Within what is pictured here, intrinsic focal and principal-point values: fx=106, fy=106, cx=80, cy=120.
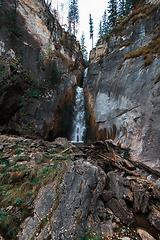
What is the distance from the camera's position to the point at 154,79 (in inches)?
325

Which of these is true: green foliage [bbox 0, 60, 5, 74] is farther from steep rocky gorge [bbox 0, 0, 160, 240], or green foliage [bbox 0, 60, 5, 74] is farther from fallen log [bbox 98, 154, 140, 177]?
fallen log [bbox 98, 154, 140, 177]

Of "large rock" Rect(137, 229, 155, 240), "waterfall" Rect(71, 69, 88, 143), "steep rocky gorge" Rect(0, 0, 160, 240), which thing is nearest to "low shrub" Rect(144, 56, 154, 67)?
"steep rocky gorge" Rect(0, 0, 160, 240)

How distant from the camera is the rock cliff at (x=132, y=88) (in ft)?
24.7

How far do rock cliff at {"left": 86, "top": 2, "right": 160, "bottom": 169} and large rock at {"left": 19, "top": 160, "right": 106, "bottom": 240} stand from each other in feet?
16.0

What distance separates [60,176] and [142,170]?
547 cm

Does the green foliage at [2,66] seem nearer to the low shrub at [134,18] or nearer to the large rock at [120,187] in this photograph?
the large rock at [120,187]

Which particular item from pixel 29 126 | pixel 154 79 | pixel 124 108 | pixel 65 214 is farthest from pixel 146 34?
pixel 65 214

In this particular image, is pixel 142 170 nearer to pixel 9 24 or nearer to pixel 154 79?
pixel 154 79

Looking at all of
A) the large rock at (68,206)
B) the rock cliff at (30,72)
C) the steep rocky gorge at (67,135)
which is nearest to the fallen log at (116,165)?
the steep rocky gorge at (67,135)

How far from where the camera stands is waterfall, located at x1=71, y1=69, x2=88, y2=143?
15.7 metres

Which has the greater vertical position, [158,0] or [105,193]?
[158,0]

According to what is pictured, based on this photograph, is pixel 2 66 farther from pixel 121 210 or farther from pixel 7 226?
pixel 121 210

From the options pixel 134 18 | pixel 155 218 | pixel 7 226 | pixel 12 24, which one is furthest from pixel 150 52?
pixel 7 226

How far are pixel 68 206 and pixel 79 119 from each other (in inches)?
558
